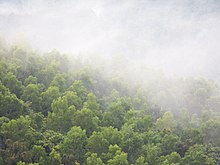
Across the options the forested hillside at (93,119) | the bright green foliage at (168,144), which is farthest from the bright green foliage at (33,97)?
the bright green foliage at (168,144)

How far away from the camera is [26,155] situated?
43.1m

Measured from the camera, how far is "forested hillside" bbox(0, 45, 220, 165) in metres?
46.5

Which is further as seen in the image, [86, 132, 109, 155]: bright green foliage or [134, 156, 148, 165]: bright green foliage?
[86, 132, 109, 155]: bright green foliage

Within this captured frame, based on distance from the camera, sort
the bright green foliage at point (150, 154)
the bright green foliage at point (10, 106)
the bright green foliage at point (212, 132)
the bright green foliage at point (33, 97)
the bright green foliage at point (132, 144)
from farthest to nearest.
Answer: the bright green foliage at point (212, 132) → the bright green foliage at point (33, 97) → the bright green foliage at point (10, 106) → the bright green foliage at point (132, 144) → the bright green foliage at point (150, 154)

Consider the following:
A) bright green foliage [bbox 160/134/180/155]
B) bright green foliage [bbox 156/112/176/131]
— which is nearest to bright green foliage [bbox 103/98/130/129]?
bright green foliage [bbox 156/112/176/131]

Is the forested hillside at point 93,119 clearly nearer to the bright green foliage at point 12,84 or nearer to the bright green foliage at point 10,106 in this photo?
the bright green foliage at point 12,84

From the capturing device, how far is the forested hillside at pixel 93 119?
4647cm

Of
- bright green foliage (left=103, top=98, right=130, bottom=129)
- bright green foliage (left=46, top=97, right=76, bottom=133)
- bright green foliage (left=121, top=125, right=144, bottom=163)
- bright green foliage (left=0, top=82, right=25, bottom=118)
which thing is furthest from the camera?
bright green foliage (left=103, top=98, right=130, bottom=129)

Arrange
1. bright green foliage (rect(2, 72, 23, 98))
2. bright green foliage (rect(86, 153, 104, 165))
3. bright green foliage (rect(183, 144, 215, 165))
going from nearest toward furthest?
bright green foliage (rect(86, 153, 104, 165)), bright green foliage (rect(183, 144, 215, 165)), bright green foliage (rect(2, 72, 23, 98))

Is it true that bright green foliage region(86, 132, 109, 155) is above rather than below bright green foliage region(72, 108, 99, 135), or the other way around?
below

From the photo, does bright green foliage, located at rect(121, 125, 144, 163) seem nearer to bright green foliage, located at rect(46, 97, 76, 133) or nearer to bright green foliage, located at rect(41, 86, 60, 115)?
bright green foliage, located at rect(46, 97, 76, 133)

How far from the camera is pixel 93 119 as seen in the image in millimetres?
56562

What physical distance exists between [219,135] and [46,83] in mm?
37547

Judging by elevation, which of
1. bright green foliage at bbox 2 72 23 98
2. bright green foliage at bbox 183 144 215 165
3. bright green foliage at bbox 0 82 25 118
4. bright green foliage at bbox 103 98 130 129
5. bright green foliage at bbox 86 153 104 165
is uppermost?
bright green foliage at bbox 2 72 23 98
